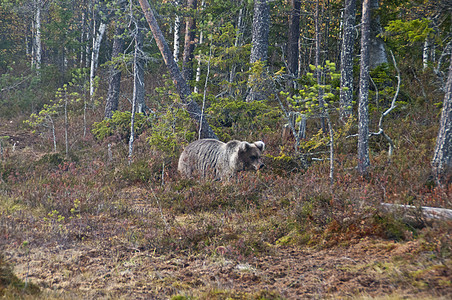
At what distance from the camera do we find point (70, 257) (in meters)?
5.44

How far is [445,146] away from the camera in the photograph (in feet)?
Answer: 24.9

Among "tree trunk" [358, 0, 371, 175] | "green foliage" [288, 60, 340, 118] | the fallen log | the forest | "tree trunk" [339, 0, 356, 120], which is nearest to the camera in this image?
the forest

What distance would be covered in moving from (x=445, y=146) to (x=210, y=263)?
6.04 m

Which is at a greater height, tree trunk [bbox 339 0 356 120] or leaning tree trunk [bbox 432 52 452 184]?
tree trunk [bbox 339 0 356 120]

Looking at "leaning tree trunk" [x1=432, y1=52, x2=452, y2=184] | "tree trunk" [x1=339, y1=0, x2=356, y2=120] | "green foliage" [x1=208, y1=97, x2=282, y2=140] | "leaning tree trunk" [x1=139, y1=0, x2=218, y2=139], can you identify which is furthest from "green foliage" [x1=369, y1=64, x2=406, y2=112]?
"leaning tree trunk" [x1=139, y1=0, x2=218, y2=139]

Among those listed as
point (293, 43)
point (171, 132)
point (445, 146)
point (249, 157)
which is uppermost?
point (293, 43)

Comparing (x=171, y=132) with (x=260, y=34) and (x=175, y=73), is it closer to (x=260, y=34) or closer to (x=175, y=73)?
(x=175, y=73)

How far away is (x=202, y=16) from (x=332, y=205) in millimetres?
12583

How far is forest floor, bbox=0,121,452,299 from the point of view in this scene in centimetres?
416

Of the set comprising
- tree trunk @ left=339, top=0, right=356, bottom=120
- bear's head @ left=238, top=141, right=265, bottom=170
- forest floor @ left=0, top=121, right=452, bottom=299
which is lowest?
forest floor @ left=0, top=121, right=452, bottom=299

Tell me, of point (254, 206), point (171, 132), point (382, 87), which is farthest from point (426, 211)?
point (382, 87)

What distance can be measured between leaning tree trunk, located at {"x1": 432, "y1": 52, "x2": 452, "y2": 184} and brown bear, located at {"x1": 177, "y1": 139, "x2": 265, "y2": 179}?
14.2 ft

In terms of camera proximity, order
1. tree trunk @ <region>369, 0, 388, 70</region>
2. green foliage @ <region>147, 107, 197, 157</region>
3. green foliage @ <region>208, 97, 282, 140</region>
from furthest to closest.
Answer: tree trunk @ <region>369, 0, 388, 70</region>
green foliage @ <region>208, 97, 282, 140</region>
green foliage @ <region>147, 107, 197, 157</region>

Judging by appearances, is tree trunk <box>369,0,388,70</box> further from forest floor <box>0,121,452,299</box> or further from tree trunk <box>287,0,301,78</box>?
forest floor <box>0,121,452,299</box>
